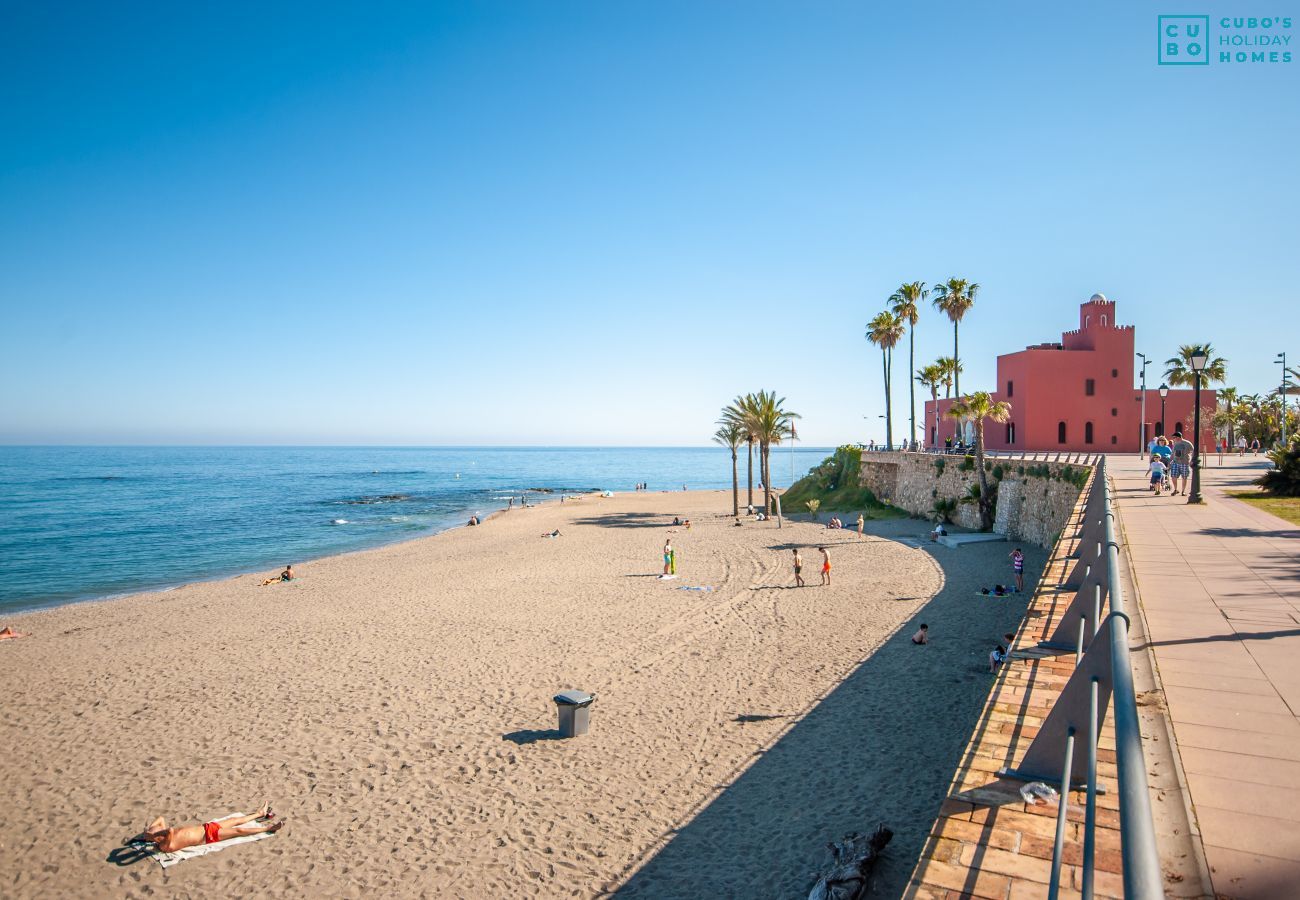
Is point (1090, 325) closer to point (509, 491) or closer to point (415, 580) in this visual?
point (415, 580)

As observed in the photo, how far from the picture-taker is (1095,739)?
2.72 meters

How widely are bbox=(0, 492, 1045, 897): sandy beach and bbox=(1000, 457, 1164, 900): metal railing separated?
12.5ft

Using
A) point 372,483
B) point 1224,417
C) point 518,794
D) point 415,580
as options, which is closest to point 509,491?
point 372,483

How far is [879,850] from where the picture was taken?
7477mm

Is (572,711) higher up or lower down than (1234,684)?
lower down

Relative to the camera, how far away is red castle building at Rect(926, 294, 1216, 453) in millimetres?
41594

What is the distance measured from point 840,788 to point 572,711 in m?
4.29

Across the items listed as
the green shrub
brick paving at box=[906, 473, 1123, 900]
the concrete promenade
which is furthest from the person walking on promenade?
brick paving at box=[906, 473, 1123, 900]

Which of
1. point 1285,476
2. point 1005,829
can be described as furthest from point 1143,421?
point 1005,829

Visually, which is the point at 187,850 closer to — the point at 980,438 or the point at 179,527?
the point at 980,438

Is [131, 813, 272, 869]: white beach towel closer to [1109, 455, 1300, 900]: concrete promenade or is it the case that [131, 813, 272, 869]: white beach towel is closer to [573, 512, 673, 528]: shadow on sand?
[1109, 455, 1300, 900]: concrete promenade

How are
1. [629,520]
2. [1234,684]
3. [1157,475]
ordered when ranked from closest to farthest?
[1234,684] < [1157,475] < [629,520]

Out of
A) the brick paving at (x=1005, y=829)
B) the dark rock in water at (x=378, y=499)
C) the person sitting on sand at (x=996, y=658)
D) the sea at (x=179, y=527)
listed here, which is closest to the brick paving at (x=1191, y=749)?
the brick paving at (x=1005, y=829)

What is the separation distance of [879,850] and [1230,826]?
4.85 metres
